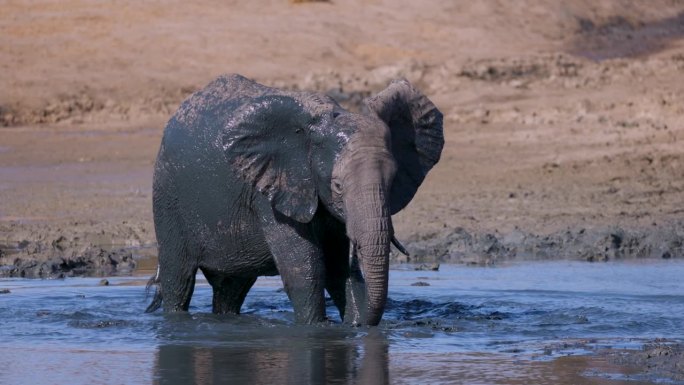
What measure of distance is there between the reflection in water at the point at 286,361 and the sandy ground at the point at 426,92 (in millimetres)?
1435

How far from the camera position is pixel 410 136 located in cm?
865

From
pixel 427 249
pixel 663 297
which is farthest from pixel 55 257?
pixel 663 297

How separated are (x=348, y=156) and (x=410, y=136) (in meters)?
0.94

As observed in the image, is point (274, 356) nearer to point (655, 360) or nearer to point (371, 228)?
point (371, 228)

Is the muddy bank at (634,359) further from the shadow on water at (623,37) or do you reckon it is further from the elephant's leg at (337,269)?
the shadow on water at (623,37)

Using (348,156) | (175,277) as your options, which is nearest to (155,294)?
(175,277)

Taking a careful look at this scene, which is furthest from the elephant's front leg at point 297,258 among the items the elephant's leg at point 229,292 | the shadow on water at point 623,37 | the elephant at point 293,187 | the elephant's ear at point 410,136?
the shadow on water at point 623,37

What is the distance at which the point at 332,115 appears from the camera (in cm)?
812

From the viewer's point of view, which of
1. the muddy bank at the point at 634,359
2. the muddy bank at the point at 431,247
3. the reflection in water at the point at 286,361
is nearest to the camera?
the muddy bank at the point at 634,359

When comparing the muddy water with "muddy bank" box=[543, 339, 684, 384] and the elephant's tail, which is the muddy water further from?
the elephant's tail

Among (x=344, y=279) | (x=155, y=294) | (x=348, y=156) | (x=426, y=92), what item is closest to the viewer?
(x=348, y=156)

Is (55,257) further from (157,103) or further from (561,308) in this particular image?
(157,103)

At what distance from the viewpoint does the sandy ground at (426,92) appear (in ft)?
44.5

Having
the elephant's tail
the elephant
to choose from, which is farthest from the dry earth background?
the elephant
